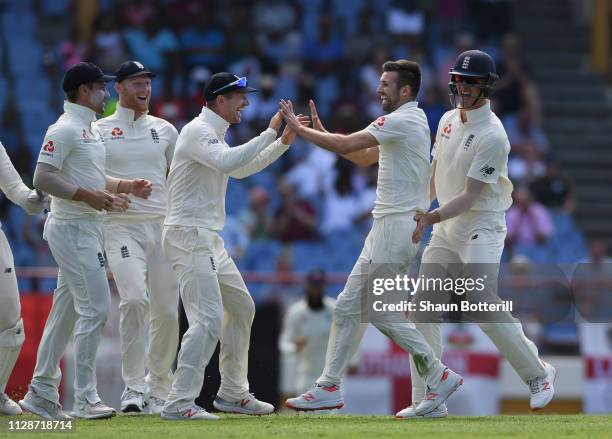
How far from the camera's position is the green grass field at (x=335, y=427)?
1018cm

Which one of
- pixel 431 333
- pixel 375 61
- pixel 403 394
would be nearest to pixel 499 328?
pixel 431 333

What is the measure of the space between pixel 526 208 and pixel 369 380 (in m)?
4.11

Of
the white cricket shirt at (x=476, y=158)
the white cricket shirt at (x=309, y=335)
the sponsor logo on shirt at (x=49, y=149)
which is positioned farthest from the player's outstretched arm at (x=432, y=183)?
the white cricket shirt at (x=309, y=335)

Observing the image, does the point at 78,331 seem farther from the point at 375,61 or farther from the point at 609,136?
the point at 609,136

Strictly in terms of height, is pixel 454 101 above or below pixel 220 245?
above

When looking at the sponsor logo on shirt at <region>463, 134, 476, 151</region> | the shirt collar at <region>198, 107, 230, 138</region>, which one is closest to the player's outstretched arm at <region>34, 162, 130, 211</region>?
the shirt collar at <region>198, 107, 230, 138</region>

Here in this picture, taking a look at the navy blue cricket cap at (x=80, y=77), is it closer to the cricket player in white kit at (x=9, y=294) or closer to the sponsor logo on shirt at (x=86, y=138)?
the sponsor logo on shirt at (x=86, y=138)

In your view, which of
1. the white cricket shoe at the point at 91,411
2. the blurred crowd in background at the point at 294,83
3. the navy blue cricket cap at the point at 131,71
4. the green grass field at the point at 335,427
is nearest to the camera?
the green grass field at the point at 335,427

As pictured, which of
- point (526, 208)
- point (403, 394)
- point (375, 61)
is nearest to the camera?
point (403, 394)

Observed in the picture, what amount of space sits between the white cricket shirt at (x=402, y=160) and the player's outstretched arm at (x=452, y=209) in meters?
0.14

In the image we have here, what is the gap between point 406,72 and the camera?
449 inches

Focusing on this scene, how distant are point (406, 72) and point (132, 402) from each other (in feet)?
11.2

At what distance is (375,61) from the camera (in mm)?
22359

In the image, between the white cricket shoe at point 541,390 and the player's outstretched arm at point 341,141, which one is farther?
the white cricket shoe at point 541,390
